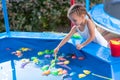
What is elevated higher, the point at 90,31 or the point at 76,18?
the point at 76,18

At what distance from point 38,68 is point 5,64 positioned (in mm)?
366

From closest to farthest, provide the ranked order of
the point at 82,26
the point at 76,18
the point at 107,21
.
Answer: the point at 76,18 < the point at 82,26 < the point at 107,21

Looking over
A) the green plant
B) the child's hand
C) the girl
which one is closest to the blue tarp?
the girl

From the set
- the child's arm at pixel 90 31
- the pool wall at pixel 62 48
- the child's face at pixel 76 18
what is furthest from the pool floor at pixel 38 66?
the child's face at pixel 76 18

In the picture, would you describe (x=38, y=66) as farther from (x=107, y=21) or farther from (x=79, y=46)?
(x=107, y=21)

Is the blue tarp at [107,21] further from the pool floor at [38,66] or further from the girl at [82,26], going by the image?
the pool floor at [38,66]

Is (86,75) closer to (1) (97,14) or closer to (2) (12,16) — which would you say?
(1) (97,14)

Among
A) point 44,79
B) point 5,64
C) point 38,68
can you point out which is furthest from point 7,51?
point 44,79

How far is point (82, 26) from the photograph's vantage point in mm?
2691

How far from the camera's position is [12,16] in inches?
166

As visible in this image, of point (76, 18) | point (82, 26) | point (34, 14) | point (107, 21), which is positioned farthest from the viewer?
point (34, 14)

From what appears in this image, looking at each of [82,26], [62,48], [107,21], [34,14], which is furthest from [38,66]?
[34,14]

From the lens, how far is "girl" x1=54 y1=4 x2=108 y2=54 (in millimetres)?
2559

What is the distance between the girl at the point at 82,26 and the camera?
8.39 feet
